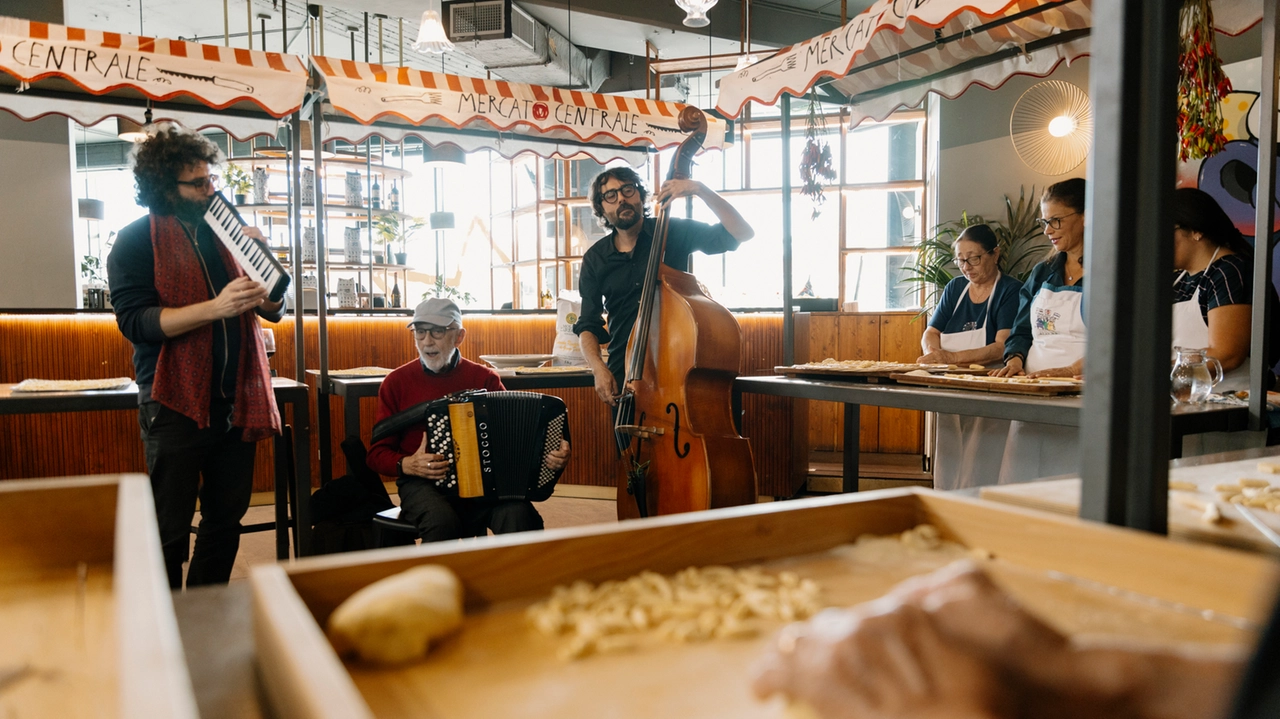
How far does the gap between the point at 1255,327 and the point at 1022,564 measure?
69.0 inches

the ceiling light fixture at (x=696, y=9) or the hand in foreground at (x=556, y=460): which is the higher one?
the ceiling light fixture at (x=696, y=9)

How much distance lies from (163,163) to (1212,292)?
3.20 m

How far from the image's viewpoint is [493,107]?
4008mm

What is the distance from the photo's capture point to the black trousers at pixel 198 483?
8.34 ft

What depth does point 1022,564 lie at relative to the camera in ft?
2.33

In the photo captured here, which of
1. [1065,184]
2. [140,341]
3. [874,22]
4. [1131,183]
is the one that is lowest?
[140,341]

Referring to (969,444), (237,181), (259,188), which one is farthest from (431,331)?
(237,181)

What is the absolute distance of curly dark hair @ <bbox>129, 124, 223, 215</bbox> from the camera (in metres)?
2.59

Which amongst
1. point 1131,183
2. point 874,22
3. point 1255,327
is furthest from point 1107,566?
point 874,22

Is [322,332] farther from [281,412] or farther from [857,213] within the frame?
[857,213]

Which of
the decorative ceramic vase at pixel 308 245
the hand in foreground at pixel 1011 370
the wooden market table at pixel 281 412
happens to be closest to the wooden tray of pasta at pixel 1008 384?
the hand in foreground at pixel 1011 370

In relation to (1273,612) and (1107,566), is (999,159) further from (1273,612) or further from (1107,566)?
(1273,612)

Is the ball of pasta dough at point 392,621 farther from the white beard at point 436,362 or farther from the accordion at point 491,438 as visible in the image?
the white beard at point 436,362

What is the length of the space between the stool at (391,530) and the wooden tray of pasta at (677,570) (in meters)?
2.19
